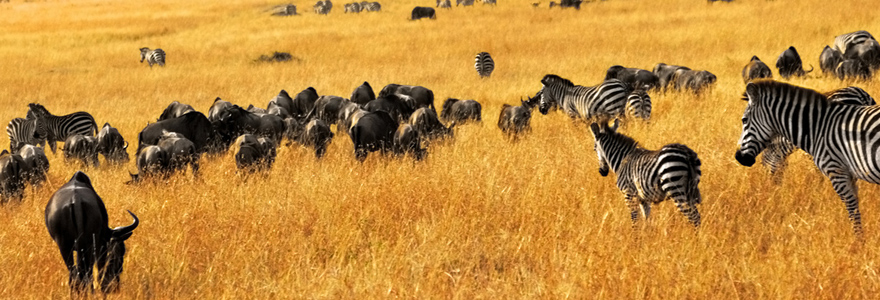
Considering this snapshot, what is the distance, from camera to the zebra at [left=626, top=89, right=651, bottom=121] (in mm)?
12648

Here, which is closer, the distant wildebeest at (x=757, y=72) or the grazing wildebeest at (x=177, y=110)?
the grazing wildebeest at (x=177, y=110)

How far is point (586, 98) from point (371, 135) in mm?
4265

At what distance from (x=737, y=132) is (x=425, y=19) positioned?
2997 centimetres

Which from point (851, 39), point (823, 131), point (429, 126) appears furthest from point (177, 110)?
point (851, 39)

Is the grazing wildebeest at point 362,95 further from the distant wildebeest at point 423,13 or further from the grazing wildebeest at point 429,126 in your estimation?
the distant wildebeest at point 423,13

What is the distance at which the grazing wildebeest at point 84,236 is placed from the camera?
530 centimetres

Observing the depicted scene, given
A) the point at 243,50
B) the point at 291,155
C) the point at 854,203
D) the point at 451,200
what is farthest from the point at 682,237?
the point at 243,50

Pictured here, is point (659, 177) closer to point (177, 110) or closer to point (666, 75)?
point (666, 75)

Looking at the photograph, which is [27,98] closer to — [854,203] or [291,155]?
[291,155]

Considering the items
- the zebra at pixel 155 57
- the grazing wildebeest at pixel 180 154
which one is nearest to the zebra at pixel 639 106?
the grazing wildebeest at pixel 180 154

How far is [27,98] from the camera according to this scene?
23.6 metres

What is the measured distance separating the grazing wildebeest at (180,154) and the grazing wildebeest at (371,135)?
2.26 meters

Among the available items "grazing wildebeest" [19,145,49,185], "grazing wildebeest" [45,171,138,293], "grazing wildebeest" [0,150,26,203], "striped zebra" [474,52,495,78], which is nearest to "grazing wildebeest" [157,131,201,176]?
"grazing wildebeest" [19,145,49,185]

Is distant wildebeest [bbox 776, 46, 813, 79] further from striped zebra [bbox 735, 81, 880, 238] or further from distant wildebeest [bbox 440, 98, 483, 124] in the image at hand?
striped zebra [bbox 735, 81, 880, 238]
